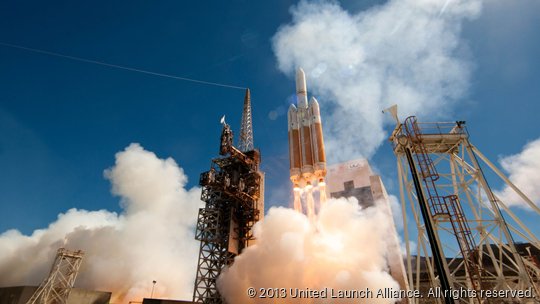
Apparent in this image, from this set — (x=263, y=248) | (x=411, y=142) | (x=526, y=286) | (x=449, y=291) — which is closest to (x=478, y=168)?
(x=411, y=142)

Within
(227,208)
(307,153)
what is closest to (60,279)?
(227,208)

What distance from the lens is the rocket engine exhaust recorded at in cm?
3497

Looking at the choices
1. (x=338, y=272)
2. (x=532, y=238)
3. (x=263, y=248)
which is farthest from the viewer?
(x=263, y=248)

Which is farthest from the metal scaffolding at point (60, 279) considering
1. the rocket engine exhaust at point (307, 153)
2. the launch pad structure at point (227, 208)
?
the rocket engine exhaust at point (307, 153)

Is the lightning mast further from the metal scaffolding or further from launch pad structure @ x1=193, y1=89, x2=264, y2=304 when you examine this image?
the metal scaffolding

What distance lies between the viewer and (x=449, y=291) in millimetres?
18016

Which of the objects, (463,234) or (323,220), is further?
(323,220)

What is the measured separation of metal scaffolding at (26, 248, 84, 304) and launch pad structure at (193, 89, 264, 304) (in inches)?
590

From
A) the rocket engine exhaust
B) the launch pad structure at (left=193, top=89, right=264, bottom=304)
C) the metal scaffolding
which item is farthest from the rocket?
the metal scaffolding

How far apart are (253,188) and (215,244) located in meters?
9.72

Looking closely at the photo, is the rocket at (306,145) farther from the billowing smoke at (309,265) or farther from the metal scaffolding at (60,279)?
the metal scaffolding at (60,279)

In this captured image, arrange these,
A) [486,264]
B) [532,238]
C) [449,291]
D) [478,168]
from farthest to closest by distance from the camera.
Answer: [486,264] → [478,168] → [532,238] → [449,291]

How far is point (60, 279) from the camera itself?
37.9 meters

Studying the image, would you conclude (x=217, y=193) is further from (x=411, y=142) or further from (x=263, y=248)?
(x=411, y=142)
